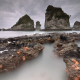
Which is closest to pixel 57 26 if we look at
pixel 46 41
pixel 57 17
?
pixel 57 17

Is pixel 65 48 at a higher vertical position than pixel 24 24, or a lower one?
lower

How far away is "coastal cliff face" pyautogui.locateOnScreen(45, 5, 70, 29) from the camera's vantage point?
28.3 m

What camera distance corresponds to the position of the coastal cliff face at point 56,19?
92.7ft

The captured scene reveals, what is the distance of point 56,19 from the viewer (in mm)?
28625

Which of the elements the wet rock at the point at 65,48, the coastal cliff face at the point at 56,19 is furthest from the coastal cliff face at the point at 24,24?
the wet rock at the point at 65,48

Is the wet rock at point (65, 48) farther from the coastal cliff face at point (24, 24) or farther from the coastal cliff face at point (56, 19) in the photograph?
the coastal cliff face at point (24, 24)

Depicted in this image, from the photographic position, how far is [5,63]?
198cm

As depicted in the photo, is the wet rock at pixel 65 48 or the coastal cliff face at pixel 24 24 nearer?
the wet rock at pixel 65 48

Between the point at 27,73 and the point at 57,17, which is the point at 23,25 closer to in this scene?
the point at 57,17

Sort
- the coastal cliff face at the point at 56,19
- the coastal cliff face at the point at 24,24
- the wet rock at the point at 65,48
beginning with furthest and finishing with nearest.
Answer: the coastal cliff face at the point at 24,24 → the coastal cliff face at the point at 56,19 → the wet rock at the point at 65,48

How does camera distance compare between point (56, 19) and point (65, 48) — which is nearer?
point (65, 48)

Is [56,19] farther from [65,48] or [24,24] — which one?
[65,48]

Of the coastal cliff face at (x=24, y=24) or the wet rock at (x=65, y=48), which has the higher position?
the coastal cliff face at (x=24, y=24)

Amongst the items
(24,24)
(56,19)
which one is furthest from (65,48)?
(24,24)
